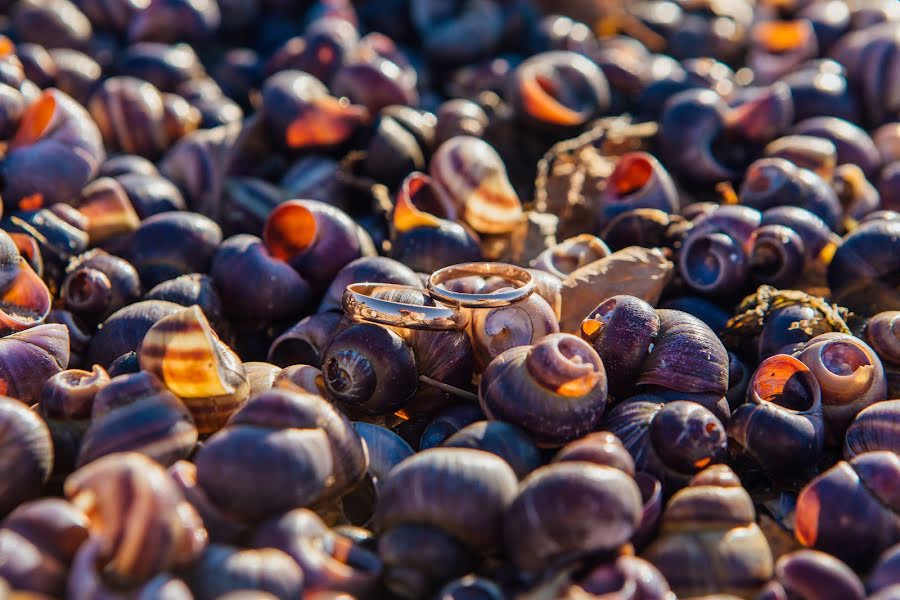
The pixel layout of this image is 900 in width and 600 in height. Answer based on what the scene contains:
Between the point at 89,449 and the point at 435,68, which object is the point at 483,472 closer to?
the point at 89,449

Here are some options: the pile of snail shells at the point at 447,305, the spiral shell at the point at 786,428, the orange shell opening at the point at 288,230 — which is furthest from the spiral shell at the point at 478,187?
the spiral shell at the point at 786,428

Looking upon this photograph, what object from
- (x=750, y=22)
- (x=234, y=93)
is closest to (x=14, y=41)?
(x=234, y=93)

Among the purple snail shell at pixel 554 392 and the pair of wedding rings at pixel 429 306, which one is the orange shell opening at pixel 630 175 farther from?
the purple snail shell at pixel 554 392

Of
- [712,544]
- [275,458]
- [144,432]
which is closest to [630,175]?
[712,544]

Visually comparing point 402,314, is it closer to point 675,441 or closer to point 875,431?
point 675,441

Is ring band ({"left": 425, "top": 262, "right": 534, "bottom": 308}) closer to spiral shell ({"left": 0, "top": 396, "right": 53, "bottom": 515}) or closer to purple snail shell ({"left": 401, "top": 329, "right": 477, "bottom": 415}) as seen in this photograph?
purple snail shell ({"left": 401, "top": 329, "right": 477, "bottom": 415})
